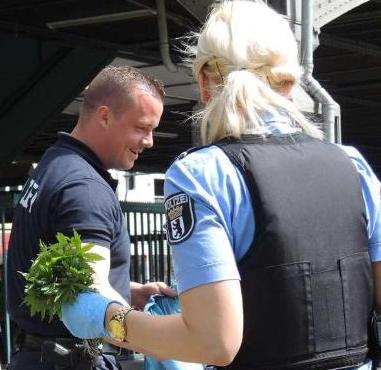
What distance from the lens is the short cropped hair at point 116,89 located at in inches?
149

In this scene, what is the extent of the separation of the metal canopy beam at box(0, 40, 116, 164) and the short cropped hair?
266 inches

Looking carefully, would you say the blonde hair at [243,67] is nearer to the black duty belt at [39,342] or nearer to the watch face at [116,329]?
the watch face at [116,329]

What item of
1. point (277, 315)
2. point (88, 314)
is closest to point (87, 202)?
point (88, 314)

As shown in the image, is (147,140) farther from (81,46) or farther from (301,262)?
(81,46)

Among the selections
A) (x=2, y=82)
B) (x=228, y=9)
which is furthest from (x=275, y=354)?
(x=2, y=82)

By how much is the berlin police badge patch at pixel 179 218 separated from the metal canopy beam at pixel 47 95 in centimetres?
856

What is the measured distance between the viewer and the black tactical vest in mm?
2152

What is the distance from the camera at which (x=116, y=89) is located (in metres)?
3.80

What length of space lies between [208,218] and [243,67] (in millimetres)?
412

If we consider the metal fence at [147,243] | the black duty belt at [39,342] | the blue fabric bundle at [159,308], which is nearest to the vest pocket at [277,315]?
the blue fabric bundle at [159,308]

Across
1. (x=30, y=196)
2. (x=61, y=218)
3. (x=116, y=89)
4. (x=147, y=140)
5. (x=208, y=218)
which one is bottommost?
(x=208, y=218)

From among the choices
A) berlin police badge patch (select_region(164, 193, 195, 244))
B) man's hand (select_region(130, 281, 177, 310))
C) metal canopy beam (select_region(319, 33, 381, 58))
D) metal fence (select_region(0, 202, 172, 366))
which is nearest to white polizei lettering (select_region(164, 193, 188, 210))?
berlin police badge patch (select_region(164, 193, 195, 244))

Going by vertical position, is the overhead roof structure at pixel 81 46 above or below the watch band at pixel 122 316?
above

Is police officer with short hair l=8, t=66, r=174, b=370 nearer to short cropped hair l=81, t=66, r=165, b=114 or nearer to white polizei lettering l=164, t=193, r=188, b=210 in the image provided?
short cropped hair l=81, t=66, r=165, b=114
